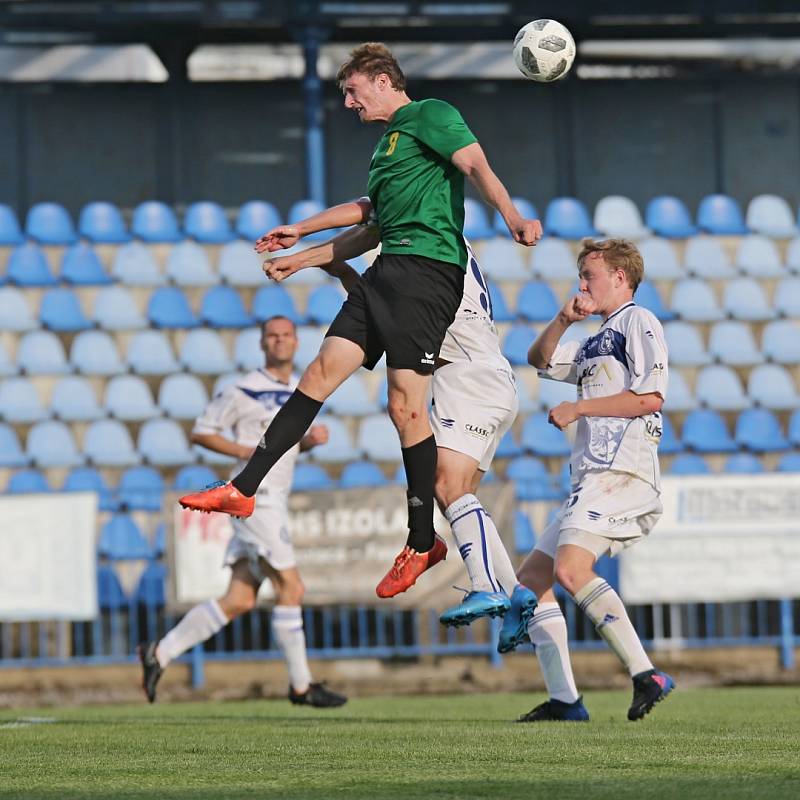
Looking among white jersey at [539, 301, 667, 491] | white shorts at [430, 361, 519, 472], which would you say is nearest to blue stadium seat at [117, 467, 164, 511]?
white jersey at [539, 301, 667, 491]

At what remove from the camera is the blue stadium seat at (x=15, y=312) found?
47.0 feet

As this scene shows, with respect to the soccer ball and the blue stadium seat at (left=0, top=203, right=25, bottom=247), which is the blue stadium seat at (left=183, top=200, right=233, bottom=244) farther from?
the soccer ball

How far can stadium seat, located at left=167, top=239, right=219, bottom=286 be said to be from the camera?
592 inches

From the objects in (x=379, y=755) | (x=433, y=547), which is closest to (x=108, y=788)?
(x=379, y=755)

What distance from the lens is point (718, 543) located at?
1098 cm

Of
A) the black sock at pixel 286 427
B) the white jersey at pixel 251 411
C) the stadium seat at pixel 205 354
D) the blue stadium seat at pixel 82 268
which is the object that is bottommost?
the black sock at pixel 286 427

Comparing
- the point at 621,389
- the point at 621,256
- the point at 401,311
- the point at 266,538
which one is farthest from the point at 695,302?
the point at 401,311

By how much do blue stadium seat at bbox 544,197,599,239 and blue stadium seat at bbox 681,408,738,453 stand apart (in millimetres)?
2942

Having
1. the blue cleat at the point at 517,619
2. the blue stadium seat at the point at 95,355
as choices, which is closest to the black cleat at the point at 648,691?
the blue cleat at the point at 517,619

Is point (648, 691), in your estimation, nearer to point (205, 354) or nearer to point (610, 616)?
point (610, 616)

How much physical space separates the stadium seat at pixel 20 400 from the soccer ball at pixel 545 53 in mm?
7637

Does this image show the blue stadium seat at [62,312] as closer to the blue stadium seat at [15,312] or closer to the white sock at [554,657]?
the blue stadium seat at [15,312]

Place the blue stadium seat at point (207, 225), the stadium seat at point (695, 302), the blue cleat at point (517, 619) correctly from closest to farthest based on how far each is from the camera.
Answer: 1. the blue cleat at point (517, 619)
2. the stadium seat at point (695, 302)
3. the blue stadium seat at point (207, 225)

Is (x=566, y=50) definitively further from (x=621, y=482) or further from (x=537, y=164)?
(x=537, y=164)
